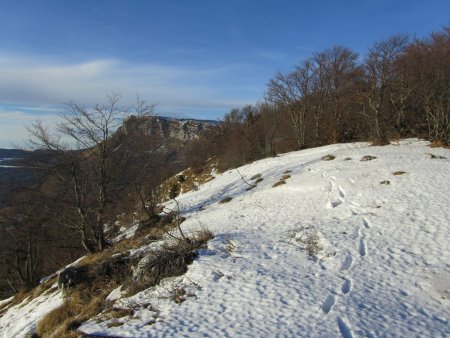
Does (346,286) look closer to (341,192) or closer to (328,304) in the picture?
(328,304)

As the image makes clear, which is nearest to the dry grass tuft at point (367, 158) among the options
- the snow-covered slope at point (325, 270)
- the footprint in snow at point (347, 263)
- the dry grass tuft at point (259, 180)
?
the snow-covered slope at point (325, 270)

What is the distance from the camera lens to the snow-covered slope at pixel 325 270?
626 centimetres

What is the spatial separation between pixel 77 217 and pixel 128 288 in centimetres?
964

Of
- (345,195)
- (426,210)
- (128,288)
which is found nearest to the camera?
(128,288)

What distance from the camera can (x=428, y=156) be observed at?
16.4 m

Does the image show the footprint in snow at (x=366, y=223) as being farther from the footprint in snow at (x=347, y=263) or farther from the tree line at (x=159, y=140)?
the tree line at (x=159, y=140)

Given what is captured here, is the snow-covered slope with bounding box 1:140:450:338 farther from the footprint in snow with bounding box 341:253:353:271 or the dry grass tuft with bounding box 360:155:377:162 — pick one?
the dry grass tuft with bounding box 360:155:377:162

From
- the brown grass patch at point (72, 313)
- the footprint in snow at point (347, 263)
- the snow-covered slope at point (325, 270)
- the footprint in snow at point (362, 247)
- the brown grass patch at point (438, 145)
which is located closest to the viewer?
the snow-covered slope at point (325, 270)

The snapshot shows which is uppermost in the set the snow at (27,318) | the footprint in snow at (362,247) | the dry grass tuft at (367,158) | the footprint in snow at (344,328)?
the dry grass tuft at (367,158)

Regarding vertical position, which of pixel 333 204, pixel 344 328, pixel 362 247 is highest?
pixel 333 204

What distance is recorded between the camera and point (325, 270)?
8273 millimetres

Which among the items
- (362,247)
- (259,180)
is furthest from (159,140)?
(362,247)

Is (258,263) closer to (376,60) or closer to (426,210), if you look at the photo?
(426,210)

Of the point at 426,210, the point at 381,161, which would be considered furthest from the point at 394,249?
the point at 381,161
